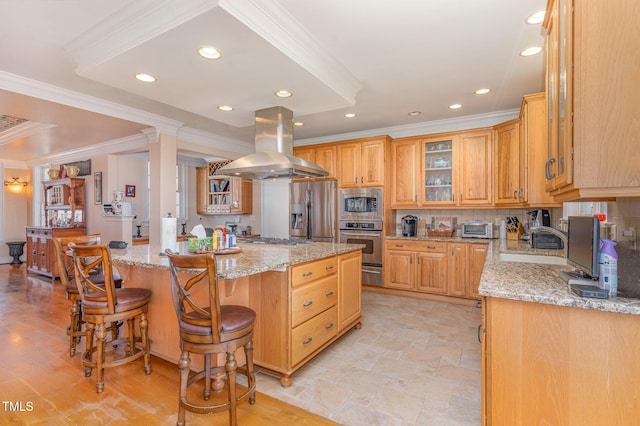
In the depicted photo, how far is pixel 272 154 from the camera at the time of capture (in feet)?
10.1

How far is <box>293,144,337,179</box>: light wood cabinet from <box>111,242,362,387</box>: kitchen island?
250cm

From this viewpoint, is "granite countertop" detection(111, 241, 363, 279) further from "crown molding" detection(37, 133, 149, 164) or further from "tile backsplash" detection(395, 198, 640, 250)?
"crown molding" detection(37, 133, 149, 164)

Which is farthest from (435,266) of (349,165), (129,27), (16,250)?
(16,250)

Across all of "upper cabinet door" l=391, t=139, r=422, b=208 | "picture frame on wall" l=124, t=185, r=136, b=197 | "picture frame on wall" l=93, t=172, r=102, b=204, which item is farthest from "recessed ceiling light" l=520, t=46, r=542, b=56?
"picture frame on wall" l=93, t=172, r=102, b=204

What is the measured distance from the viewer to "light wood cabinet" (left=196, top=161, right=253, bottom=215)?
6.29 metres

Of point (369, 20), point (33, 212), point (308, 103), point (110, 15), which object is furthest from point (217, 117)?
point (33, 212)

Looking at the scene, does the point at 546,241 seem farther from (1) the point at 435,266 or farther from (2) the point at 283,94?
(2) the point at 283,94

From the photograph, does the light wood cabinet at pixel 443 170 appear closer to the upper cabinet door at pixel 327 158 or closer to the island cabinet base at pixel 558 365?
the upper cabinet door at pixel 327 158

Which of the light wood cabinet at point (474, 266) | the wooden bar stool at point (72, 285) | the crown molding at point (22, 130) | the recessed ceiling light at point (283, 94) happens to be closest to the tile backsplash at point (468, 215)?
the light wood cabinet at point (474, 266)

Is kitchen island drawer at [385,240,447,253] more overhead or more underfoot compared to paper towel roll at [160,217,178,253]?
more underfoot

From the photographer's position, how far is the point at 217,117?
3645mm

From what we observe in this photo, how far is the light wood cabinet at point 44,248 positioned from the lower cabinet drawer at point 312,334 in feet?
17.9

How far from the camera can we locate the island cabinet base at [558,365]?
125 cm

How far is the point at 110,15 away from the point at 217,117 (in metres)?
1.54
